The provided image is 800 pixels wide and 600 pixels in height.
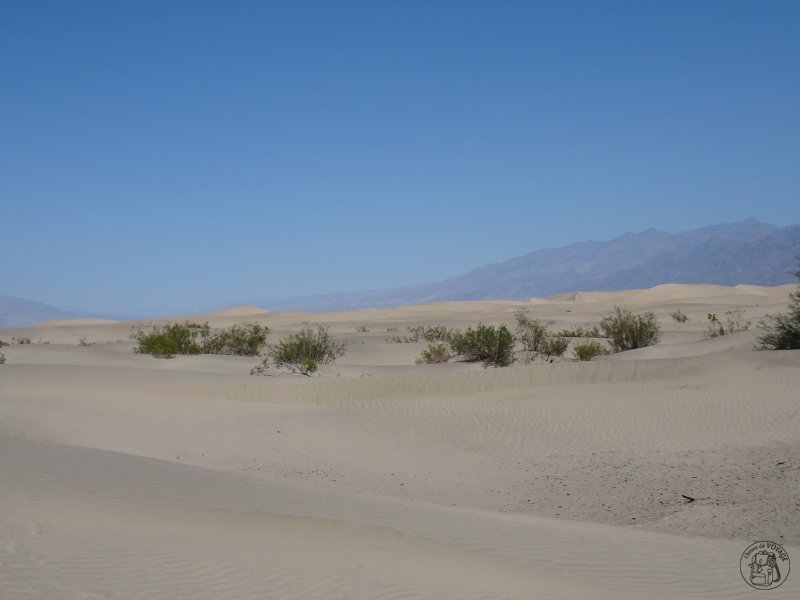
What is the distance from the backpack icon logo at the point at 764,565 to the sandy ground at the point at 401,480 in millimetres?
96

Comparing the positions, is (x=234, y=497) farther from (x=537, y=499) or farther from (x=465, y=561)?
(x=537, y=499)

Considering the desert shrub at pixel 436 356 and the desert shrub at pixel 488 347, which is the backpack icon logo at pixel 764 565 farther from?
the desert shrub at pixel 436 356

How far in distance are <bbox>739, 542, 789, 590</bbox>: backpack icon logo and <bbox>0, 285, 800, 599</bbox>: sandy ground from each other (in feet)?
0.31

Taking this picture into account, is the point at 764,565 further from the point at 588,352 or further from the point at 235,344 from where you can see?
the point at 235,344

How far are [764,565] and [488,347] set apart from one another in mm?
14908

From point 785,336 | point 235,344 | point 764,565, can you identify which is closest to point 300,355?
point 235,344

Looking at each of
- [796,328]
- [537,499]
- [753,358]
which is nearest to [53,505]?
[537,499]

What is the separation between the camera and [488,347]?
813 inches

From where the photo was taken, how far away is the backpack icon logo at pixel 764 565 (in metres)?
5.40

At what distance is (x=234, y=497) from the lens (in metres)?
6.84

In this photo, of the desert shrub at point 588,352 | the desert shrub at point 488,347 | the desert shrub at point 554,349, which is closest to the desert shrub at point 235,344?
the desert shrub at point 488,347

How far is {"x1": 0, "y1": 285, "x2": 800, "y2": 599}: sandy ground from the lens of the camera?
4918mm

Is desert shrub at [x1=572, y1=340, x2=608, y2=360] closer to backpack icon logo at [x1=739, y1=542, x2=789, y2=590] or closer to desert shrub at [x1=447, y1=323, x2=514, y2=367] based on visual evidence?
desert shrub at [x1=447, y1=323, x2=514, y2=367]

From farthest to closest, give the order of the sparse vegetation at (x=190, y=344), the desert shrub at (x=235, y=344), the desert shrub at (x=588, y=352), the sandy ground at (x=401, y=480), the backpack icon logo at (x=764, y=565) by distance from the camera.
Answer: the desert shrub at (x=235, y=344), the sparse vegetation at (x=190, y=344), the desert shrub at (x=588, y=352), the backpack icon logo at (x=764, y=565), the sandy ground at (x=401, y=480)
